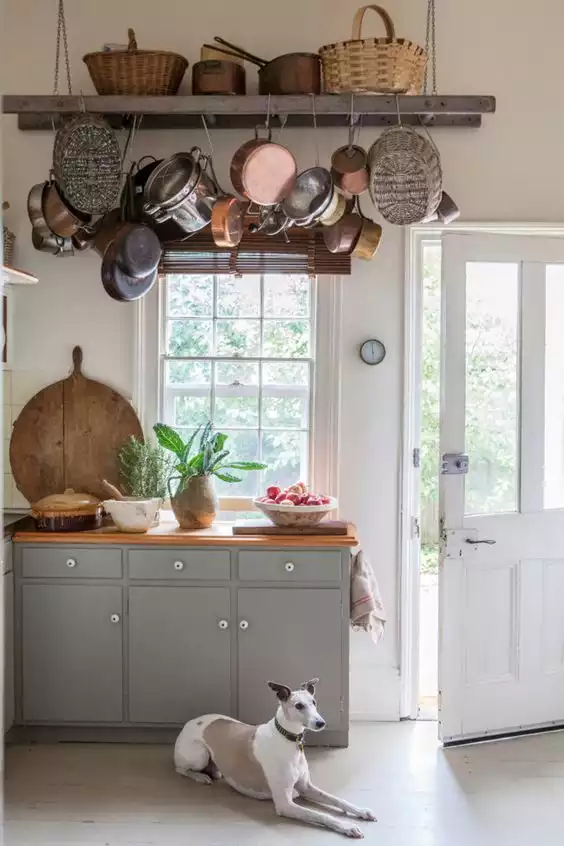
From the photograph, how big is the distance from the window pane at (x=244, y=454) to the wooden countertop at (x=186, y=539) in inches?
17.1

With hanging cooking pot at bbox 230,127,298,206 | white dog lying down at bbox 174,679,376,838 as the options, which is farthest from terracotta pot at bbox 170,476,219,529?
hanging cooking pot at bbox 230,127,298,206

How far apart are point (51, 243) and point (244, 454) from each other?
1310 mm

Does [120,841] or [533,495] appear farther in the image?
[533,495]

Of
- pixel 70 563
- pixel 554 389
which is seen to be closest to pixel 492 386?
pixel 554 389

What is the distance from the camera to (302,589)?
3477mm

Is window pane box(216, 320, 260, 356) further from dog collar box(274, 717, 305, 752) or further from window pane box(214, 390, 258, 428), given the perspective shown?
dog collar box(274, 717, 305, 752)

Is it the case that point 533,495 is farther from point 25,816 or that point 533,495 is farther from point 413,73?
point 25,816

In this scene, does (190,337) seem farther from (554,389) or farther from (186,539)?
(554,389)

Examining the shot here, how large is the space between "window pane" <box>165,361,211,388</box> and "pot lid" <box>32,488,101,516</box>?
28.0 inches

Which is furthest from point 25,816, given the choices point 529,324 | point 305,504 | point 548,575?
point 529,324

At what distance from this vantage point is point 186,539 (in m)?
3.48

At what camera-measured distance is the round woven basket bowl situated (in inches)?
137

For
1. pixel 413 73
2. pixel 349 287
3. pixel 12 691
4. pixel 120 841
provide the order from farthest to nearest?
pixel 349 287, pixel 12 691, pixel 413 73, pixel 120 841

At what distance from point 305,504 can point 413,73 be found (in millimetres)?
1831
